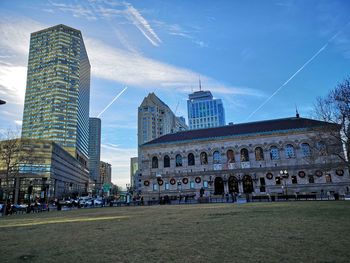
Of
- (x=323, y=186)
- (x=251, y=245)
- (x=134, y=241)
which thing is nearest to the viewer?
(x=251, y=245)

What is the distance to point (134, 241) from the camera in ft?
29.4

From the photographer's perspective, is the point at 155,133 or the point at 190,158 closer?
the point at 190,158

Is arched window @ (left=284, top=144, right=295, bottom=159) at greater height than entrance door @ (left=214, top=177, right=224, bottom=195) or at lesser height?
greater

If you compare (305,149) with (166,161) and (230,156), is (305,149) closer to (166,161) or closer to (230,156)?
(230,156)

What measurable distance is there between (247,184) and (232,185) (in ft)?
10.8

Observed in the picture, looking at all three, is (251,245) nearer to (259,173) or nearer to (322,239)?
(322,239)

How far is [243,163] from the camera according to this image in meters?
53.9

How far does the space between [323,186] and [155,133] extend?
4757 inches

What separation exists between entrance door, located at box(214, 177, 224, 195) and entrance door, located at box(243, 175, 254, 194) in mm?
4933

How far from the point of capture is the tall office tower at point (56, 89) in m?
146

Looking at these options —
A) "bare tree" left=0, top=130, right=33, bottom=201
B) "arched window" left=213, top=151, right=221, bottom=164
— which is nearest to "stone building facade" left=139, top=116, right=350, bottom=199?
"arched window" left=213, top=151, right=221, bottom=164

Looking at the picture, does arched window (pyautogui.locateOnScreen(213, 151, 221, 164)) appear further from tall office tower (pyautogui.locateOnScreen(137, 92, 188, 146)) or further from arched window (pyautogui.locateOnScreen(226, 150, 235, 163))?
tall office tower (pyautogui.locateOnScreen(137, 92, 188, 146))

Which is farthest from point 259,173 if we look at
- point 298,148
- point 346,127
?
point 346,127

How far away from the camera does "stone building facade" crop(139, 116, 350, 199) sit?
49.0m
